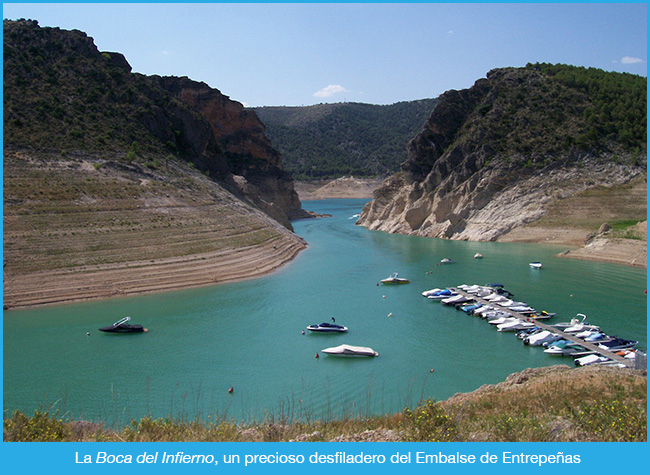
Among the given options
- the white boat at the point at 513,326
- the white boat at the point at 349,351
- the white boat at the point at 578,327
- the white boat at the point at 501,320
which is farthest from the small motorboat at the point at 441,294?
the white boat at the point at 349,351

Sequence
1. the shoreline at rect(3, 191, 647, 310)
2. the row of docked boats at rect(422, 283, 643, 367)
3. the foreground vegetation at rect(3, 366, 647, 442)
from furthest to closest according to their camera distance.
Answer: the shoreline at rect(3, 191, 647, 310), the row of docked boats at rect(422, 283, 643, 367), the foreground vegetation at rect(3, 366, 647, 442)

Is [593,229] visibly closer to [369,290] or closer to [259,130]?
[369,290]

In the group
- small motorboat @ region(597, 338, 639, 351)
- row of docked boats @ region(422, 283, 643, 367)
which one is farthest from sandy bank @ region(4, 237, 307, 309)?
small motorboat @ region(597, 338, 639, 351)

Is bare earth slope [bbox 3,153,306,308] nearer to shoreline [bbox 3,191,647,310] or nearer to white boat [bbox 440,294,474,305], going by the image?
shoreline [bbox 3,191,647,310]

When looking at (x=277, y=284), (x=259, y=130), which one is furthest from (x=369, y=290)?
(x=259, y=130)

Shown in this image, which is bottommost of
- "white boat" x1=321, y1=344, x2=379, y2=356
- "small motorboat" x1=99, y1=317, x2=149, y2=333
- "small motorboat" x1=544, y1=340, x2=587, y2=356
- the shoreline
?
"small motorboat" x1=544, y1=340, x2=587, y2=356

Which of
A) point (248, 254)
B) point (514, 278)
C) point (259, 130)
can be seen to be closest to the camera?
point (514, 278)
